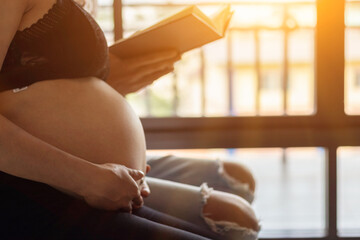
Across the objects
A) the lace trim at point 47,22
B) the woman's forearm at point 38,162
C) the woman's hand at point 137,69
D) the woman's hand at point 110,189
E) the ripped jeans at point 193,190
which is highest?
the lace trim at point 47,22

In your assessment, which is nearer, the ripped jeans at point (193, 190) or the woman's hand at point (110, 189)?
the woman's hand at point (110, 189)

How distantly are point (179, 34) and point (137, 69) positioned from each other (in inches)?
7.7

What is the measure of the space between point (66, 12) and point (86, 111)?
20cm

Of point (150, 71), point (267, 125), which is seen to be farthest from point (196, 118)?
point (150, 71)

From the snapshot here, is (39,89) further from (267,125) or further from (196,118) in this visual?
(267,125)

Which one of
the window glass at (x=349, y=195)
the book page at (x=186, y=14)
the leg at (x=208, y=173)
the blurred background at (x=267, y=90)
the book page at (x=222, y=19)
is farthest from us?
the blurred background at (x=267, y=90)

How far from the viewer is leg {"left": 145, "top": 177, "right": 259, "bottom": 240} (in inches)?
43.8

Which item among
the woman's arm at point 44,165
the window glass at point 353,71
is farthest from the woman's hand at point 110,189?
the window glass at point 353,71

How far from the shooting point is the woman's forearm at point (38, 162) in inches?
29.9

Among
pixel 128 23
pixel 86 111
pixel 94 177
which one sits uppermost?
pixel 128 23

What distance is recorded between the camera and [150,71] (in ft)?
4.00

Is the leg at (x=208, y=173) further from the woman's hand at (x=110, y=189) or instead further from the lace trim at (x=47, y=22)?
the lace trim at (x=47, y=22)

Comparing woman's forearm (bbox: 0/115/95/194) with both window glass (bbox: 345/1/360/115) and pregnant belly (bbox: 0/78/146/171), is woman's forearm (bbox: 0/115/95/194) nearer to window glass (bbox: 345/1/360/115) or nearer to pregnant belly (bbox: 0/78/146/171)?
pregnant belly (bbox: 0/78/146/171)

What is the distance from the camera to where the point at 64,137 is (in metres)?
0.86
